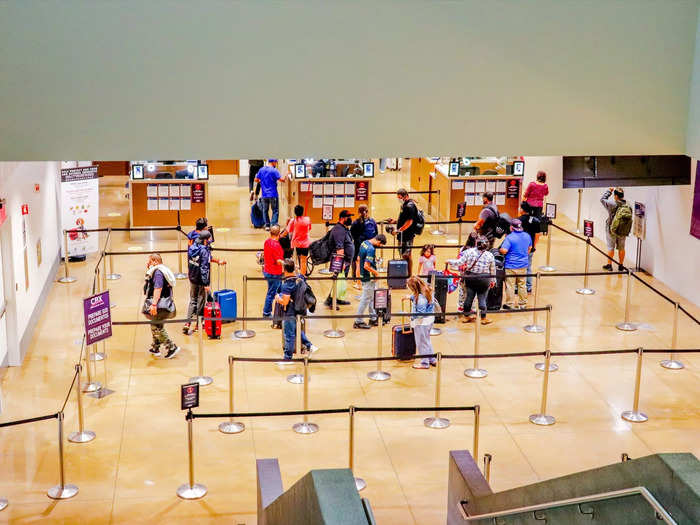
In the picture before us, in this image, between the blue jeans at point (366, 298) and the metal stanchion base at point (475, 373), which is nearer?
the metal stanchion base at point (475, 373)

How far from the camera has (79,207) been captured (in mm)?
17844

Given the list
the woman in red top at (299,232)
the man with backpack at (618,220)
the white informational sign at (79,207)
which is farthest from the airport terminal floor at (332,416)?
the white informational sign at (79,207)

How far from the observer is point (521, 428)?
1123 centimetres

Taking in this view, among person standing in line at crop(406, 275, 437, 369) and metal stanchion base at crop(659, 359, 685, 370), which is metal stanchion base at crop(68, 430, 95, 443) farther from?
metal stanchion base at crop(659, 359, 685, 370)

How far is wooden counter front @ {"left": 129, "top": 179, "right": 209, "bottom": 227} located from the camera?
65.0ft

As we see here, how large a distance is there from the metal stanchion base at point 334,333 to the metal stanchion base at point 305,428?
9.58 ft

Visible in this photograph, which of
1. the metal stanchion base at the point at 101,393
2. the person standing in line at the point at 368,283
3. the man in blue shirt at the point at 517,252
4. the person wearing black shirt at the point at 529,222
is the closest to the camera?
the metal stanchion base at the point at 101,393

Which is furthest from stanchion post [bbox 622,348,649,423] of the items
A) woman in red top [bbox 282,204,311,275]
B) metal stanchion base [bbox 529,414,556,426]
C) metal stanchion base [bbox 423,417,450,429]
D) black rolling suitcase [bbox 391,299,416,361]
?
woman in red top [bbox 282,204,311,275]

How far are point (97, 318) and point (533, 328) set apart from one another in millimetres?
6427

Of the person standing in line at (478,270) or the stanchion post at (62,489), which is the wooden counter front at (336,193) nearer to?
the person standing in line at (478,270)

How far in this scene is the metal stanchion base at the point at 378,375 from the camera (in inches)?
494

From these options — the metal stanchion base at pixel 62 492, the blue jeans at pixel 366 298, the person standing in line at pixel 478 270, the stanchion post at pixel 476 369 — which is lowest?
the metal stanchion base at pixel 62 492

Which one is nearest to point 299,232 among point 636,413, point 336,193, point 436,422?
point 336,193

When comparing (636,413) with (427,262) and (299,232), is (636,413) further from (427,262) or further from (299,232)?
(299,232)
